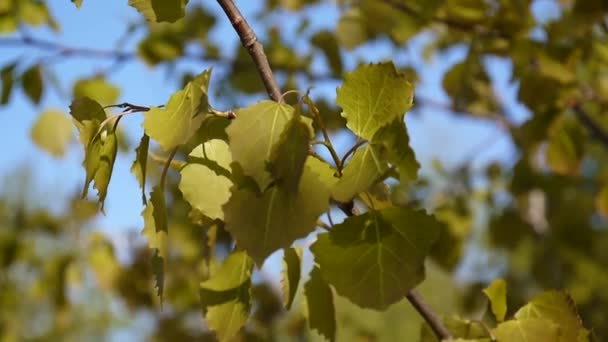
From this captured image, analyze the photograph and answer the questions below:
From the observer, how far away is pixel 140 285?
1.66 m

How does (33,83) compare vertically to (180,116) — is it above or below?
below

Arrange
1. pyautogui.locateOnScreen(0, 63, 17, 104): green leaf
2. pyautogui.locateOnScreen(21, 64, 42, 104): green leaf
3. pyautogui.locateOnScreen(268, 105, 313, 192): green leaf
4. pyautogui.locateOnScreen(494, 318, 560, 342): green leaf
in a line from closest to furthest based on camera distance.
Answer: pyautogui.locateOnScreen(268, 105, 313, 192): green leaf, pyautogui.locateOnScreen(494, 318, 560, 342): green leaf, pyautogui.locateOnScreen(0, 63, 17, 104): green leaf, pyautogui.locateOnScreen(21, 64, 42, 104): green leaf


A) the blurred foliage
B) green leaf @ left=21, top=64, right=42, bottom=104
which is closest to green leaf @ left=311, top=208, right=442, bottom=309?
the blurred foliage

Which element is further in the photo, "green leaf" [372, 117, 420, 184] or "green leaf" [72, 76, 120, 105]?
"green leaf" [72, 76, 120, 105]

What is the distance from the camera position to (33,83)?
114cm

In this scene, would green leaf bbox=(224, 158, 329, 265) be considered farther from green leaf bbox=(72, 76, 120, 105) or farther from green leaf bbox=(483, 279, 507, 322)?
green leaf bbox=(72, 76, 120, 105)

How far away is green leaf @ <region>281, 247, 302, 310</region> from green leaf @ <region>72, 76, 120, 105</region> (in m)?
0.82

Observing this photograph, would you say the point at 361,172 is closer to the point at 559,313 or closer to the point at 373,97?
the point at 373,97

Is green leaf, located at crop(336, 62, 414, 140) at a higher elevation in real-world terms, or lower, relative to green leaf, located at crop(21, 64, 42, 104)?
higher

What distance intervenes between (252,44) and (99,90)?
0.89 m

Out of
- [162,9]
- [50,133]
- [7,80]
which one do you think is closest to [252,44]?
[162,9]

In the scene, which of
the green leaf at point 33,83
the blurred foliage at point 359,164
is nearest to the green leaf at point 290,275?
the blurred foliage at point 359,164

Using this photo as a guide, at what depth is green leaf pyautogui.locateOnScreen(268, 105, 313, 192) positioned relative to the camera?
31 centimetres

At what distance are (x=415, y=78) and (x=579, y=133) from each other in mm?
384
